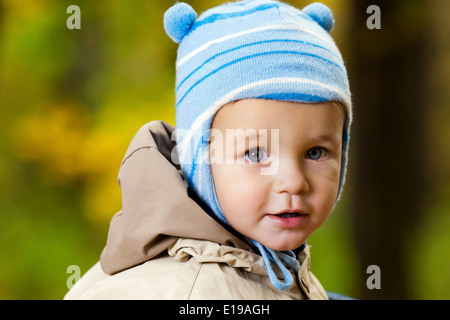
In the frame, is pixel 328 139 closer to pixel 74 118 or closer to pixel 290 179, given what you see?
pixel 290 179

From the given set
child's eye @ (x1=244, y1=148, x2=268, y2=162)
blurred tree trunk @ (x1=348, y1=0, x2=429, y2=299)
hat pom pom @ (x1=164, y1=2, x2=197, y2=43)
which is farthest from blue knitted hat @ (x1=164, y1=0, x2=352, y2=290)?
blurred tree trunk @ (x1=348, y1=0, x2=429, y2=299)

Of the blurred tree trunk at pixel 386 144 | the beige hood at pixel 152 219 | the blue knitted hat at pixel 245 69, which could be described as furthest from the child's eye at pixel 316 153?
the blurred tree trunk at pixel 386 144

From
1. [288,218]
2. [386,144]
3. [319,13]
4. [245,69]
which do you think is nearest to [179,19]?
[245,69]

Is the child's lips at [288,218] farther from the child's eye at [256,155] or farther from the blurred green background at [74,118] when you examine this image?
the blurred green background at [74,118]

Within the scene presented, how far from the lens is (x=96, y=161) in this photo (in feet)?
13.7

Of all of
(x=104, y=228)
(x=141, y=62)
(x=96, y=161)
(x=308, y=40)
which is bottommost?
(x=104, y=228)

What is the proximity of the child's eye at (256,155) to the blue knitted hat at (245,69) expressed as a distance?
0.13m

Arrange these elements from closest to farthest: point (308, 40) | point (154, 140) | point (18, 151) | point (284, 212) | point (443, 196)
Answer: point (284, 212)
point (308, 40)
point (154, 140)
point (18, 151)
point (443, 196)

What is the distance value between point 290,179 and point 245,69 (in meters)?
0.33

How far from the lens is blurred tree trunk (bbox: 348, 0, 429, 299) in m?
3.40

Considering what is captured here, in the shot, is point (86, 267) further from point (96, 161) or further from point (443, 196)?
point (443, 196)

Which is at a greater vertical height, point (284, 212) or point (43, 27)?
point (43, 27)
